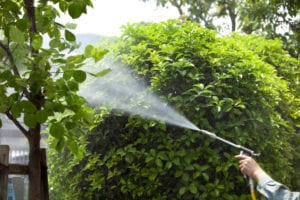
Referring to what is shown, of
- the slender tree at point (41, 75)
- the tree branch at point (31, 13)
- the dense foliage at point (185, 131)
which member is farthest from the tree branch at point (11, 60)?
the dense foliage at point (185, 131)

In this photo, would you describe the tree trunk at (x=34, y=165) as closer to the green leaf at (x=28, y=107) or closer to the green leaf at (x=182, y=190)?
the green leaf at (x=28, y=107)

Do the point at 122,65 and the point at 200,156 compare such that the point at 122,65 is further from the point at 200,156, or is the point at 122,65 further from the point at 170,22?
the point at 200,156

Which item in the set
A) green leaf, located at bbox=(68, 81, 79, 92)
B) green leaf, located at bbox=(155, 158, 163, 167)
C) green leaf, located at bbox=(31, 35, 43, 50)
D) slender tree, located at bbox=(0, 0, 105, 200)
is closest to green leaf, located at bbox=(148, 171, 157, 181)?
green leaf, located at bbox=(155, 158, 163, 167)

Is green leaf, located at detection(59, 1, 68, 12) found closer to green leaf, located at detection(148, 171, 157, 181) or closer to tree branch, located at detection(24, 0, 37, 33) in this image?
tree branch, located at detection(24, 0, 37, 33)

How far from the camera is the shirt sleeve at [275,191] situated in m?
2.28

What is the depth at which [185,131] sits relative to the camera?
397 cm

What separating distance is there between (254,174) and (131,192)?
5.88 feet

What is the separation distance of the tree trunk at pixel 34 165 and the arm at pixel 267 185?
1.22 m

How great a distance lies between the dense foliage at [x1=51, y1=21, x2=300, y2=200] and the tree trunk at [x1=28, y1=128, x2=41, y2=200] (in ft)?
4.46

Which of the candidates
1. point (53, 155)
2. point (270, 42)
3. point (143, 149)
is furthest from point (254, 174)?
point (270, 42)

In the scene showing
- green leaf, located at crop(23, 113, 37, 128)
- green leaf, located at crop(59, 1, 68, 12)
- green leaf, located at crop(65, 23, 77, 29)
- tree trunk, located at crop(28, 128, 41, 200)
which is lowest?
tree trunk, located at crop(28, 128, 41, 200)

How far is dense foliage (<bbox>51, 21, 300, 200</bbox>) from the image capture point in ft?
12.8

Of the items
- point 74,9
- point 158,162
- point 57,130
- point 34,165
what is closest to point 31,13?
point 74,9

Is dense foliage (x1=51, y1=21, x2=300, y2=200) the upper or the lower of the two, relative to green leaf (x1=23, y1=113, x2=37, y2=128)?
lower
